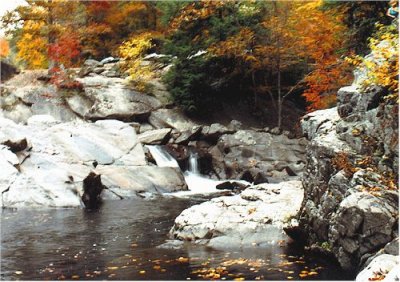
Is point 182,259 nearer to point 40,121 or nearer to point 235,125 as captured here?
point 40,121

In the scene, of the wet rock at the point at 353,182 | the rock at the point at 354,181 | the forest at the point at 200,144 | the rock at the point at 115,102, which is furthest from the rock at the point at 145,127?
the rock at the point at 354,181

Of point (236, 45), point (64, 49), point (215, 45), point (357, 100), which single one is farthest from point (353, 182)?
point (64, 49)

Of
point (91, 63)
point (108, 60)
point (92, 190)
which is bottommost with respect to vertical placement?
point (92, 190)

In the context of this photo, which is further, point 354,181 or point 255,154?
point 255,154

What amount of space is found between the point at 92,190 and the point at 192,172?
6019mm

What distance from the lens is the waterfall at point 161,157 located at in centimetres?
2038

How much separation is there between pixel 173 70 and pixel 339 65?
10440mm

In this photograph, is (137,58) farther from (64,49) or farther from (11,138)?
(11,138)

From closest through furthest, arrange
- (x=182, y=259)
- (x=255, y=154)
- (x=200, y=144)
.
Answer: (x=182, y=259) → (x=255, y=154) → (x=200, y=144)

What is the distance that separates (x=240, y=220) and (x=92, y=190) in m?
7.36

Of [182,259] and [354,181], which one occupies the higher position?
[354,181]

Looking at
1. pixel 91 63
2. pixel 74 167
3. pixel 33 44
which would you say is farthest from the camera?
pixel 91 63

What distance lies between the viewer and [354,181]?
781cm

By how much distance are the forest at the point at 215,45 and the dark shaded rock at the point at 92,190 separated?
9794mm
